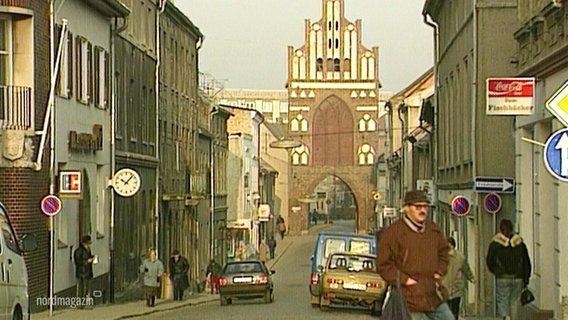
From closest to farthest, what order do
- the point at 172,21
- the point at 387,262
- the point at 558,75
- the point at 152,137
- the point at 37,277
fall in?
the point at 387,262, the point at 558,75, the point at 37,277, the point at 152,137, the point at 172,21

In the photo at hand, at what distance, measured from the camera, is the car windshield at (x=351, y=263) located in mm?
29719

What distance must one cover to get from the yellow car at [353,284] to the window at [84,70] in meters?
7.21

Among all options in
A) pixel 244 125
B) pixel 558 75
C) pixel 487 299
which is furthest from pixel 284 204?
pixel 558 75

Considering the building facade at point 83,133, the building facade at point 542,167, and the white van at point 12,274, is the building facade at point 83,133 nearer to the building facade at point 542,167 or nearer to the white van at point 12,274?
the white van at point 12,274

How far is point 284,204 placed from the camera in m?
117

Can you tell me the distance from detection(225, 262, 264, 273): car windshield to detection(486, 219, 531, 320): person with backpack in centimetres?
1737

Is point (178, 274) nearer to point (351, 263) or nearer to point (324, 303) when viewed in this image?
point (324, 303)

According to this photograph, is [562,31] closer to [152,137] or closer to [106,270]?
[106,270]

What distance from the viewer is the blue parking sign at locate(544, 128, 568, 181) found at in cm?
1359

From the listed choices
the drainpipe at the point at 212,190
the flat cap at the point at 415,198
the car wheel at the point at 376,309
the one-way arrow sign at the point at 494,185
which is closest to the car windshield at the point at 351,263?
the car wheel at the point at 376,309

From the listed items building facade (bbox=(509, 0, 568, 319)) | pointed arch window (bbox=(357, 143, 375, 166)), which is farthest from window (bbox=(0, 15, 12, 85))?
pointed arch window (bbox=(357, 143, 375, 166))

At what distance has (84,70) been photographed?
31.2 m

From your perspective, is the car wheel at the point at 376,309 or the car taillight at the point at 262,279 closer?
the car wheel at the point at 376,309

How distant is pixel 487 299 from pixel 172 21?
2314 cm
